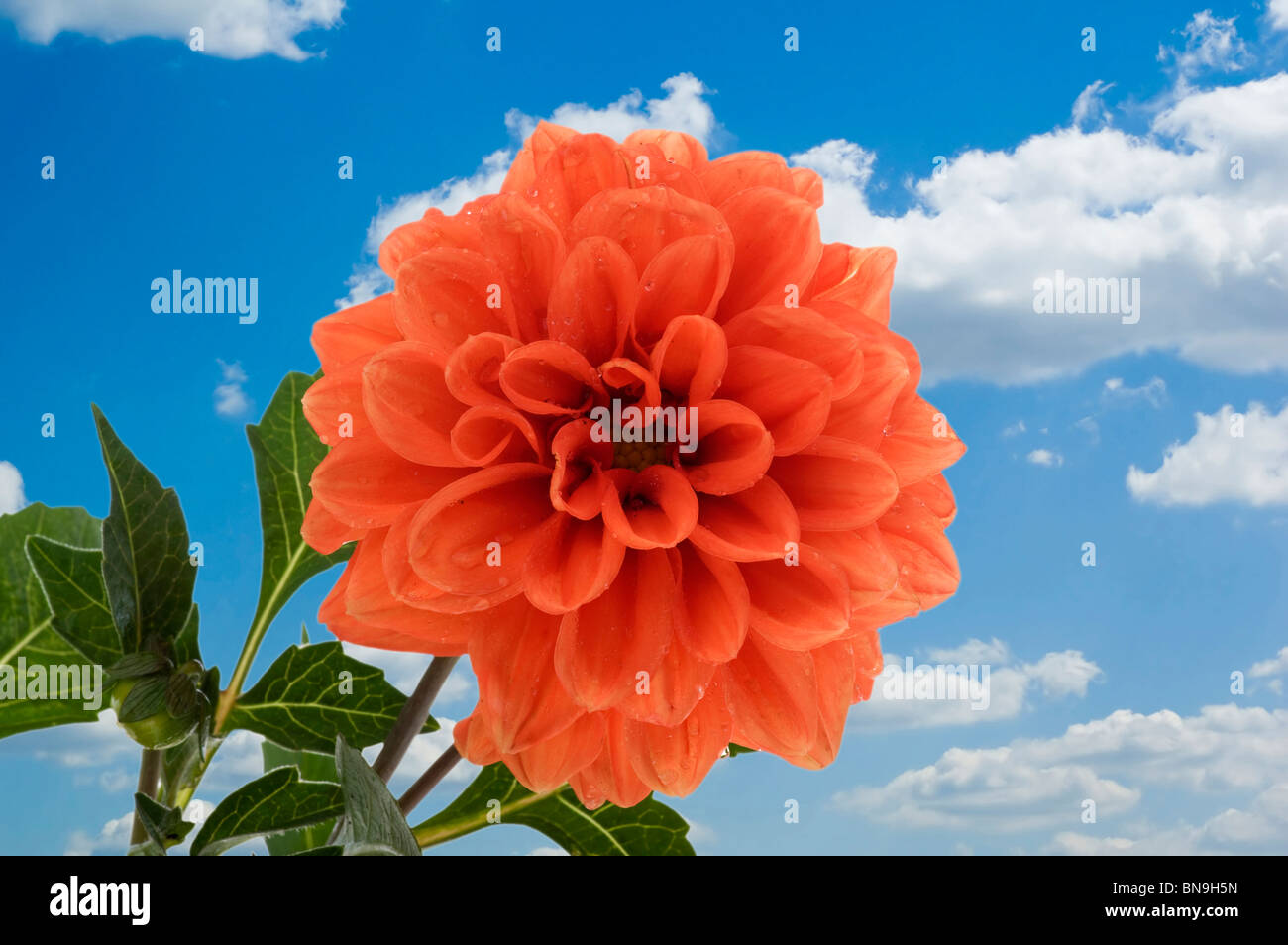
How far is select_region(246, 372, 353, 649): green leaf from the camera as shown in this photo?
3.67 ft

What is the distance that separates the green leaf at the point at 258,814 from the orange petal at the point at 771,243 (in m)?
0.60

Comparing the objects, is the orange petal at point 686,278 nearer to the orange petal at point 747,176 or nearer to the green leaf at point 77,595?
the orange petal at point 747,176

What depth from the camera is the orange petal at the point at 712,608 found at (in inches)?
30.7

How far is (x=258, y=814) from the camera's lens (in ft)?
3.28

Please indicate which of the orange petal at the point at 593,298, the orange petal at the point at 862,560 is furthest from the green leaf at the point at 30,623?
the orange petal at the point at 862,560

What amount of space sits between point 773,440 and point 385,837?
0.41 meters

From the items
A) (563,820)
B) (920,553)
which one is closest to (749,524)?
(920,553)

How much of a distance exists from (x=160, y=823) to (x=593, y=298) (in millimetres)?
594

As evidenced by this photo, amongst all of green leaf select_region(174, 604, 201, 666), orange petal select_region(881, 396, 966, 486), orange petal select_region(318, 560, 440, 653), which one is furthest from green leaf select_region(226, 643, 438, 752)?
orange petal select_region(881, 396, 966, 486)

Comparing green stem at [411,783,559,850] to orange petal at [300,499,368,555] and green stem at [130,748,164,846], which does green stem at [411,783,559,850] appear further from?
orange petal at [300,499,368,555]

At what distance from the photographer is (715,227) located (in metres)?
0.81

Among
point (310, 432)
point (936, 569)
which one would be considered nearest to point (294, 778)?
point (310, 432)

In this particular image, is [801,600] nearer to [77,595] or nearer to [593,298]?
[593,298]
